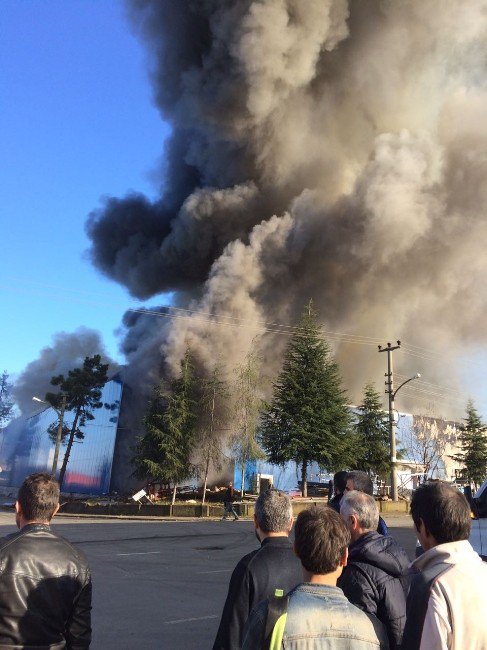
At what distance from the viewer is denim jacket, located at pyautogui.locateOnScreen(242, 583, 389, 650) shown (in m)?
1.47

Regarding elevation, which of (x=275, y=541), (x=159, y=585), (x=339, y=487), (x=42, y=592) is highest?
(x=339, y=487)

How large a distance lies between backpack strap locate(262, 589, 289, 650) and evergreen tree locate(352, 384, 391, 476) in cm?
2661

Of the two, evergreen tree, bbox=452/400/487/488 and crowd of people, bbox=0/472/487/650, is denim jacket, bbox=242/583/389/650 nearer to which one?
crowd of people, bbox=0/472/487/650

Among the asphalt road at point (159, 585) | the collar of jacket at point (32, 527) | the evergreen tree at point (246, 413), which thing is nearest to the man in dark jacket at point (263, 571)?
the collar of jacket at point (32, 527)

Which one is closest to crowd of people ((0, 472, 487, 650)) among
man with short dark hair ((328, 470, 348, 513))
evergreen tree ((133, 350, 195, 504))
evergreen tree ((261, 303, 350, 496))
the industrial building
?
man with short dark hair ((328, 470, 348, 513))

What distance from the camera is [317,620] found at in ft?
4.89

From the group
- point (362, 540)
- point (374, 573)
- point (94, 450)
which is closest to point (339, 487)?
point (362, 540)

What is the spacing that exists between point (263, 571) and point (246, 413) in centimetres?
2306

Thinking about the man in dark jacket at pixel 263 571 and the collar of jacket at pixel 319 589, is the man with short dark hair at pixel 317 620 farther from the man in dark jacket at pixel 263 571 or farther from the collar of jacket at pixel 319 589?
the man in dark jacket at pixel 263 571

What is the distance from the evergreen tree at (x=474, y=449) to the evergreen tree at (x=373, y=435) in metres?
11.4

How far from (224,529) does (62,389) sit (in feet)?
54.6

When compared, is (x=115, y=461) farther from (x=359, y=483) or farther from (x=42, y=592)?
(x=42, y=592)

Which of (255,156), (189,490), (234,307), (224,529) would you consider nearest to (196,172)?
(255,156)

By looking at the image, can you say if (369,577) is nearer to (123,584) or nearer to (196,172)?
(123,584)
